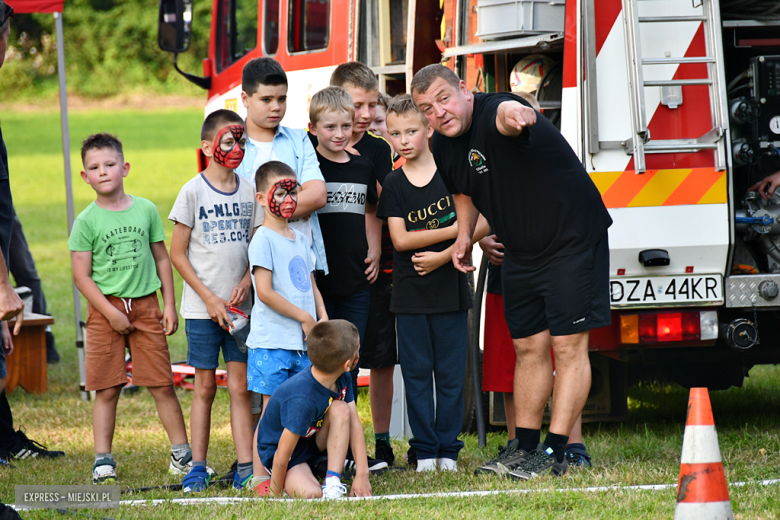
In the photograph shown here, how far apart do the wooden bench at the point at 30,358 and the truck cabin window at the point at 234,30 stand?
8.55ft

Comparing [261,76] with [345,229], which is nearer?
[261,76]

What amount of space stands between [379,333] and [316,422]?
95 centimetres

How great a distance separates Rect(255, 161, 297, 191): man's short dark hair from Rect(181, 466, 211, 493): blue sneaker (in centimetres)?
126

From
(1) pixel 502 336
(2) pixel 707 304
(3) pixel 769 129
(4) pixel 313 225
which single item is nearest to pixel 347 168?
(4) pixel 313 225

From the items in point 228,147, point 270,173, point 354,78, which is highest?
point 354,78

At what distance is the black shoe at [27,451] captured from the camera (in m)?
5.02

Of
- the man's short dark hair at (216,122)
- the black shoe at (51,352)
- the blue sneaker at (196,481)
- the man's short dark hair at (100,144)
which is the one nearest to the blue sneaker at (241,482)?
the blue sneaker at (196,481)

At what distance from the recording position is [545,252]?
4.05 meters

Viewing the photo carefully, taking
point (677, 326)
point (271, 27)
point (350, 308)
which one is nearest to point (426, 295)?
point (350, 308)

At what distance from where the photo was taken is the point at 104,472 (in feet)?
14.3

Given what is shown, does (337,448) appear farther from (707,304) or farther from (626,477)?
(707,304)

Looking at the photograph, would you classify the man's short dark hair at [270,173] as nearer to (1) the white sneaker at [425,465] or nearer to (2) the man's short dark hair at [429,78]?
(2) the man's short dark hair at [429,78]

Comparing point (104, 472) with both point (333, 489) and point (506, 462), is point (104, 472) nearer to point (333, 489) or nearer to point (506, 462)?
point (333, 489)

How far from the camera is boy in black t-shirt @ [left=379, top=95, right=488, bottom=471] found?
14.3ft
